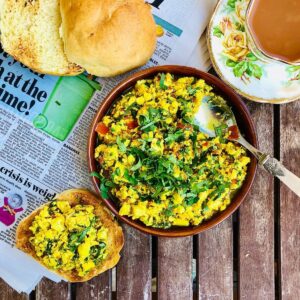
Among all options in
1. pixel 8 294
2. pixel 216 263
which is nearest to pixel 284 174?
pixel 216 263

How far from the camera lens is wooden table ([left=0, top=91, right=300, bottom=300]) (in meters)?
1.76

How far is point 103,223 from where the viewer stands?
1.68 meters

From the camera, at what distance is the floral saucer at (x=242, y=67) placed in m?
1.65

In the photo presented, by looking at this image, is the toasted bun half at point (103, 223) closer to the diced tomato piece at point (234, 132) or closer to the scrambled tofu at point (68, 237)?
the scrambled tofu at point (68, 237)

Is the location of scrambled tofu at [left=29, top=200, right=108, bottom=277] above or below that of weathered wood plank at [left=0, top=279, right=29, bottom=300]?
above

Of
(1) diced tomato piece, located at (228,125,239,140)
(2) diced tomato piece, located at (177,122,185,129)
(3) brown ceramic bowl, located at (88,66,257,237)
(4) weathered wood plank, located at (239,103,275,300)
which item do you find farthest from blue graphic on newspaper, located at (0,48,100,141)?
(4) weathered wood plank, located at (239,103,275,300)

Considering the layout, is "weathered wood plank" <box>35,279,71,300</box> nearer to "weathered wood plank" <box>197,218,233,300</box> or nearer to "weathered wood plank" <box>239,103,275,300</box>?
"weathered wood plank" <box>197,218,233,300</box>

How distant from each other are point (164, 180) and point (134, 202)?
109 mm

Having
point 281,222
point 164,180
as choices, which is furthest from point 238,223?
point 164,180

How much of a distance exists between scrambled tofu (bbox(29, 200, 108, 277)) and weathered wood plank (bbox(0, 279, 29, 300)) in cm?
19

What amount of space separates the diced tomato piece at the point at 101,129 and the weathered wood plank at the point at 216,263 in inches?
18.9

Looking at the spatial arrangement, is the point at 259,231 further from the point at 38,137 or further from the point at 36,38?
the point at 36,38

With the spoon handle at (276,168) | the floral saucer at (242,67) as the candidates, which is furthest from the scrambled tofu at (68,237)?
the floral saucer at (242,67)

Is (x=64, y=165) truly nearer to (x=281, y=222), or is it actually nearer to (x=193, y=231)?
(x=193, y=231)
